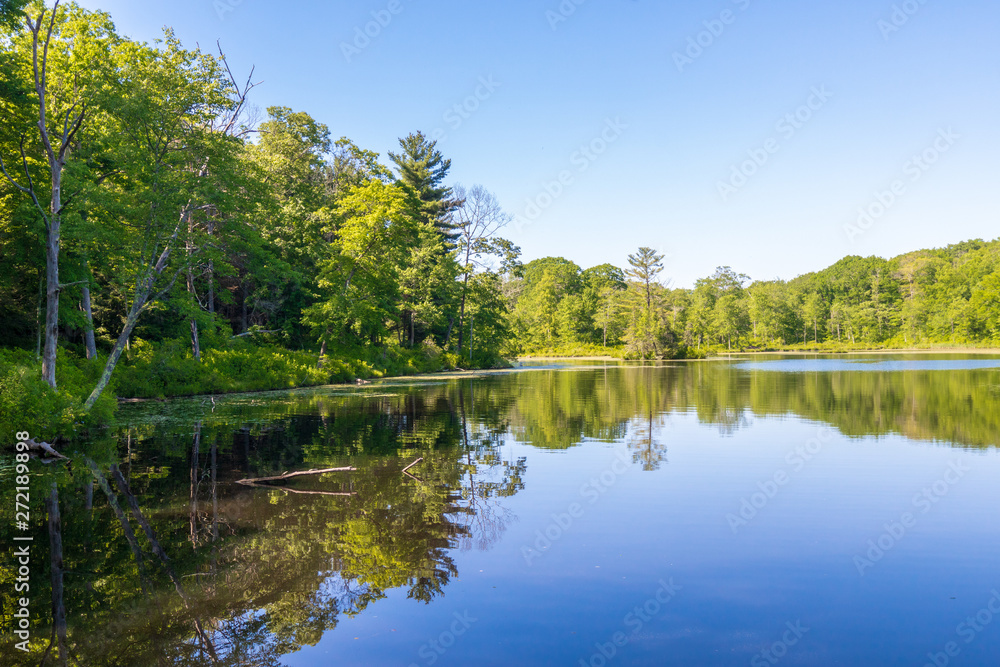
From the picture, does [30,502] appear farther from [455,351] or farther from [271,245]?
[455,351]

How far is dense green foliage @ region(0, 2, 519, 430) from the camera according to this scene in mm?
17656

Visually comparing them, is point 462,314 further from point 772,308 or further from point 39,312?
point 772,308

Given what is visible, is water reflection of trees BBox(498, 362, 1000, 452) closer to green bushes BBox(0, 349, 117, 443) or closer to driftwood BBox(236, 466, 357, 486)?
driftwood BBox(236, 466, 357, 486)

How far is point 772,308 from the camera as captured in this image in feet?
401

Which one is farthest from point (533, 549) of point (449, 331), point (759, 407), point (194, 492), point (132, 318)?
point (449, 331)

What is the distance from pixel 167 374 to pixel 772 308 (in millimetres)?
118597

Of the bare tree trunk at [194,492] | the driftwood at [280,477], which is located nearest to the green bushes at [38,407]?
the bare tree trunk at [194,492]

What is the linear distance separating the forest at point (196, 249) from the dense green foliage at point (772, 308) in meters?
1.29

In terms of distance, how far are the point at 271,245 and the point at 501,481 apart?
30.5 meters

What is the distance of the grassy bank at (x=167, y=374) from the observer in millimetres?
13828

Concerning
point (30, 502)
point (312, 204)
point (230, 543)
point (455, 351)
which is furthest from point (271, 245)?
point (230, 543)

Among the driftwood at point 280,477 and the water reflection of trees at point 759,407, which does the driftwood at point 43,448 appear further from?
the water reflection of trees at point 759,407

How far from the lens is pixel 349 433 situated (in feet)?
53.5

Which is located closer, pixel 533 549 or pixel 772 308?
pixel 533 549
